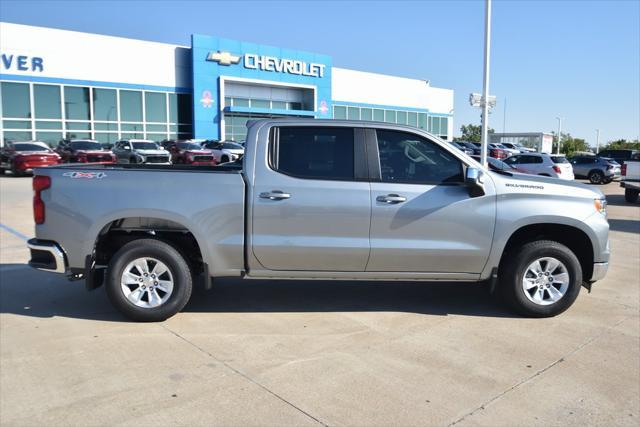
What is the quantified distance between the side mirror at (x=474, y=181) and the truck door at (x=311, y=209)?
0.96m

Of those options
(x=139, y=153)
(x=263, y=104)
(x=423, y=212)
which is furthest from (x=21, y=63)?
(x=423, y=212)

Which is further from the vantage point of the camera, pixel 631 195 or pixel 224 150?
pixel 224 150

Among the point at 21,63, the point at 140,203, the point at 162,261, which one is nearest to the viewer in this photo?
the point at 140,203

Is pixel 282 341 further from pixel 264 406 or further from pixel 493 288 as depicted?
pixel 493 288

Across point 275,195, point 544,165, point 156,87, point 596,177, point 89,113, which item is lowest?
point 596,177

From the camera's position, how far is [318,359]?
14.6 feet

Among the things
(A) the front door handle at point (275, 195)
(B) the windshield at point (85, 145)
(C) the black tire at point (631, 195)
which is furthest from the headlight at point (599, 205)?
(B) the windshield at point (85, 145)

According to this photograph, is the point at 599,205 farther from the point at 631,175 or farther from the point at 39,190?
the point at 631,175

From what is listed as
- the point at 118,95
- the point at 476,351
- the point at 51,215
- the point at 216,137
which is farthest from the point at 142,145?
the point at 476,351

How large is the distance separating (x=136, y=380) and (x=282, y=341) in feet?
4.28

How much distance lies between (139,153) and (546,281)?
2463 centimetres

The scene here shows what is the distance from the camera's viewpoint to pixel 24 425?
3387 mm

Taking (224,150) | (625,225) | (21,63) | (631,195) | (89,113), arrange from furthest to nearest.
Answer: (89,113) < (21,63) < (224,150) < (631,195) < (625,225)

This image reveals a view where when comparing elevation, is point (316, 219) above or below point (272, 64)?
below
